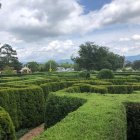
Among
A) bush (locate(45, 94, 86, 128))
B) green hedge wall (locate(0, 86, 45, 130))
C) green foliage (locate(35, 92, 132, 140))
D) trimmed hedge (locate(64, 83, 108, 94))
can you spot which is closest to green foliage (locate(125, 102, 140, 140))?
bush (locate(45, 94, 86, 128))

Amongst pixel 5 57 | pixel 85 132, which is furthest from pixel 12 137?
pixel 5 57

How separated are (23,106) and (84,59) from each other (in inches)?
2469

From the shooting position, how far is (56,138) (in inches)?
238

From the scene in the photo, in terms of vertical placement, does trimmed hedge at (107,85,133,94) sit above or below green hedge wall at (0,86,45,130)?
above

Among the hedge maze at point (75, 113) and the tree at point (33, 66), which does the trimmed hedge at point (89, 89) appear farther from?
the tree at point (33, 66)

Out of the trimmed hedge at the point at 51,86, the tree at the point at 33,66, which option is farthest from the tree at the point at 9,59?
the trimmed hedge at the point at 51,86

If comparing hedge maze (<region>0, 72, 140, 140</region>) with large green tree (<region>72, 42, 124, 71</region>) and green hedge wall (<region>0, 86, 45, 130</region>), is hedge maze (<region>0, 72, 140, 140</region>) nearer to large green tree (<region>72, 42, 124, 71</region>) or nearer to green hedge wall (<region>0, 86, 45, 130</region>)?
green hedge wall (<region>0, 86, 45, 130</region>)

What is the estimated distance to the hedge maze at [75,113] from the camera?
6895mm

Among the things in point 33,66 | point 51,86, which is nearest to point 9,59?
point 33,66

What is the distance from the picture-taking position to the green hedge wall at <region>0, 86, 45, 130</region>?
18328mm

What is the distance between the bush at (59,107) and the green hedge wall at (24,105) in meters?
4.30

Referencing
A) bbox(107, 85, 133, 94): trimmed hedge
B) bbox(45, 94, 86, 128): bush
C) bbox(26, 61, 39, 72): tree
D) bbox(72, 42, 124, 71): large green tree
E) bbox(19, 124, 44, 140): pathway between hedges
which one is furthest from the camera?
bbox(26, 61, 39, 72): tree

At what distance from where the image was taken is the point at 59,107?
13.4m

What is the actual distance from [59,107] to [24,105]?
6637 millimetres
